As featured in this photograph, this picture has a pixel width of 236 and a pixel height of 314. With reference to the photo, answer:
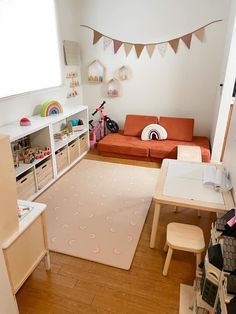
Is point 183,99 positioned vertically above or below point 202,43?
below

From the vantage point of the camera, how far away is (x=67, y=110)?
354 centimetres

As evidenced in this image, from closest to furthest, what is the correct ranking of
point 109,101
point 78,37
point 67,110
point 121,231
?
point 121,231
point 67,110
point 78,37
point 109,101

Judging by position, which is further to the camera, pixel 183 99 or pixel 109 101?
pixel 109 101

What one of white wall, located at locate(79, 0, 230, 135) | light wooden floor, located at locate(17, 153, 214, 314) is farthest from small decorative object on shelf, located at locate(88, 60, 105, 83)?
light wooden floor, located at locate(17, 153, 214, 314)

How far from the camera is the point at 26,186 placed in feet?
8.54

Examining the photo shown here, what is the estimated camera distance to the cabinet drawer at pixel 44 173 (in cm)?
281

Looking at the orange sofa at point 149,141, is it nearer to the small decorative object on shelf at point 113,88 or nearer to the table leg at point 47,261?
the small decorative object on shelf at point 113,88

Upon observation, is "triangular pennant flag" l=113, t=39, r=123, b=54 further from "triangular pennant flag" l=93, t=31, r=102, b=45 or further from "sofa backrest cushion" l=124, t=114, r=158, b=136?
"sofa backrest cushion" l=124, t=114, r=158, b=136

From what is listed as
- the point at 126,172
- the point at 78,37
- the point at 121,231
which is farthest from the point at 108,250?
the point at 78,37

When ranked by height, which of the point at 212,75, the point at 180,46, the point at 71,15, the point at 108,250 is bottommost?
the point at 108,250

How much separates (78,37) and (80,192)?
9.39 ft

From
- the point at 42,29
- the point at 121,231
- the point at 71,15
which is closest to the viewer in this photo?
the point at 121,231

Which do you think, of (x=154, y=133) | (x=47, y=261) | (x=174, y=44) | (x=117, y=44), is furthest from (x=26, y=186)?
(x=174, y=44)

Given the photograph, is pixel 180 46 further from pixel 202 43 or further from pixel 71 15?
pixel 71 15
